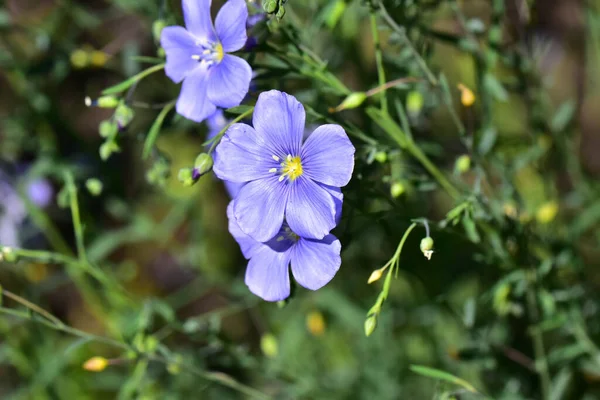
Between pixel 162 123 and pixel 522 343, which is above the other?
pixel 162 123

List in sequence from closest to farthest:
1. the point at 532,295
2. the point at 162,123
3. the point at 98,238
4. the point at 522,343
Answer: the point at 162,123
the point at 532,295
the point at 522,343
the point at 98,238

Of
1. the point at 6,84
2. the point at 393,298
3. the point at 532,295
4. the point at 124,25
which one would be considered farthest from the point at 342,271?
the point at 6,84

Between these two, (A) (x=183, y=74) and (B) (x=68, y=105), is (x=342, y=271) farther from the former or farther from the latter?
(B) (x=68, y=105)

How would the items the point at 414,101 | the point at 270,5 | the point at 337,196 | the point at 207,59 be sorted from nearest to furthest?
1. the point at 270,5
2. the point at 337,196
3. the point at 207,59
4. the point at 414,101

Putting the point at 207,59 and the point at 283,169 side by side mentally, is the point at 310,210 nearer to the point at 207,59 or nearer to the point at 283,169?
the point at 283,169

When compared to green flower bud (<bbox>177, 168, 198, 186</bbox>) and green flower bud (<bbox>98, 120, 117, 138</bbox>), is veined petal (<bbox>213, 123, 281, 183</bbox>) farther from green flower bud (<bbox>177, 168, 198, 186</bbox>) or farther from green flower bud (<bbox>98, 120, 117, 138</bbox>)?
green flower bud (<bbox>98, 120, 117, 138</bbox>)

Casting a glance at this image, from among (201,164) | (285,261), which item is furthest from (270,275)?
(201,164)

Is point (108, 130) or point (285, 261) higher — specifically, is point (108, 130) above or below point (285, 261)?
above
